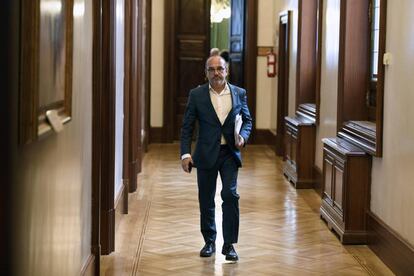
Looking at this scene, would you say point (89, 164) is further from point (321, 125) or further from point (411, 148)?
point (321, 125)

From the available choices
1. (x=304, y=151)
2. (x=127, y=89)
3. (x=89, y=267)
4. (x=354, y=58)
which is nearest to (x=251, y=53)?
(x=304, y=151)

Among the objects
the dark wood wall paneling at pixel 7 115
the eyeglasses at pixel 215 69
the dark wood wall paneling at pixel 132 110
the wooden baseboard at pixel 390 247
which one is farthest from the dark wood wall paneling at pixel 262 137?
the dark wood wall paneling at pixel 7 115

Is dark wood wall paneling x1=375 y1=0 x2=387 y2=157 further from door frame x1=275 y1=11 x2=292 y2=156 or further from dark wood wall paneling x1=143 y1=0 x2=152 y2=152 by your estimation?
dark wood wall paneling x1=143 y1=0 x2=152 y2=152

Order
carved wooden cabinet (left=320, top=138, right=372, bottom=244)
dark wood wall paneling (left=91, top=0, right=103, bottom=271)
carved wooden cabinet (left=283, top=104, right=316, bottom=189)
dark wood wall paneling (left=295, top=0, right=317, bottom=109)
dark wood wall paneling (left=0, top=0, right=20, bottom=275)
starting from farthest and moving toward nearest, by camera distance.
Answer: dark wood wall paneling (left=295, top=0, right=317, bottom=109) < carved wooden cabinet (left=283, top=104, right=316, bottom=189) < carved wooden cabinet (left=320, top=138, right=372, bottom=244) < dark wood wall paneling (left=91, top=0, right=103, bottom=271) < dark wood wall paneling (left=0, top=0, right=20, bottom=275)

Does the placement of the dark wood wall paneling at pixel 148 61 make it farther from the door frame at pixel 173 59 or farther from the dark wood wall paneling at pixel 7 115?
the dark wood wall paneling at pixel 7 115

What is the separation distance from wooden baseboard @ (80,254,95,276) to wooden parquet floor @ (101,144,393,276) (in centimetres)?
63

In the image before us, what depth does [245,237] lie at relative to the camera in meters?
7.26

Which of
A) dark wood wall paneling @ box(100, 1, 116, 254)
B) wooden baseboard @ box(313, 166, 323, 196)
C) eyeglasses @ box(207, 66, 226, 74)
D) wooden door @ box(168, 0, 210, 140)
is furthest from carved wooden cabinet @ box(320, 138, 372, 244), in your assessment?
wooden door @ box(168, 0, 210, 140)

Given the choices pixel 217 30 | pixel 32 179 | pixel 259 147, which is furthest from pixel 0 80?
pixel 217 30

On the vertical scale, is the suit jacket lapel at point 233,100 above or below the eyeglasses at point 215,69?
below

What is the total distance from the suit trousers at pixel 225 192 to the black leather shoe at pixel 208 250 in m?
0.06

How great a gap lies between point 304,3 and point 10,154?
873cm

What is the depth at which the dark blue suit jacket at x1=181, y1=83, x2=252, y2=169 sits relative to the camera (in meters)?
6.19

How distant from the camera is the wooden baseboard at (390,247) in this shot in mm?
5656
